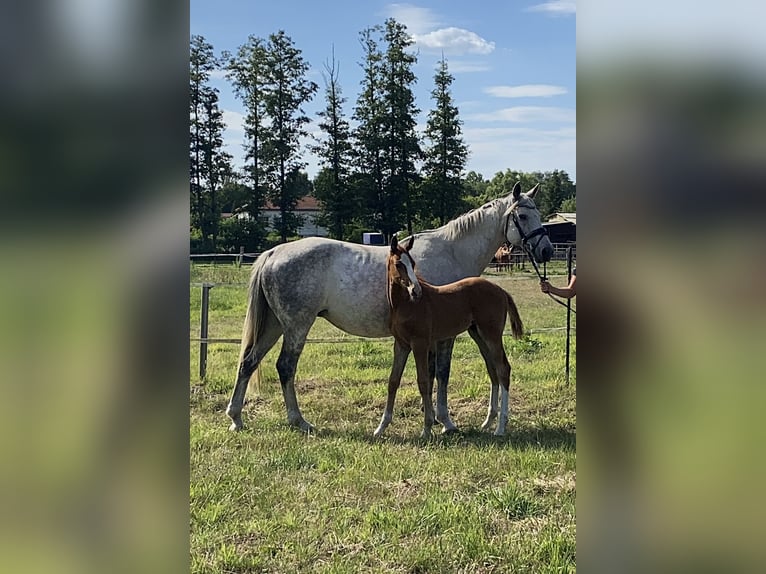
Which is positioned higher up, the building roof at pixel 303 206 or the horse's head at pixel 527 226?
the building roof at pixel 303 206

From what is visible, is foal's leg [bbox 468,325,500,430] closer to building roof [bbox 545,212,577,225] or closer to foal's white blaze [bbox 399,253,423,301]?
foal's white blaze [bbox 399,253,423,301]

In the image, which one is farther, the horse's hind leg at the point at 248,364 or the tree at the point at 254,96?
the tree at the point at 254,96

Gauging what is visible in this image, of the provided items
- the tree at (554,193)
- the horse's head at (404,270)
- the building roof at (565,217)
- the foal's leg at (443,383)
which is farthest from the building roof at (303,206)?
the horse's head at (404,270)

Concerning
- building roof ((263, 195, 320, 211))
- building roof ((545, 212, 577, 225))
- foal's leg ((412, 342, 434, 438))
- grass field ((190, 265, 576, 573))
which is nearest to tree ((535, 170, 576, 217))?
building roof ((545, 212, 577, 225))

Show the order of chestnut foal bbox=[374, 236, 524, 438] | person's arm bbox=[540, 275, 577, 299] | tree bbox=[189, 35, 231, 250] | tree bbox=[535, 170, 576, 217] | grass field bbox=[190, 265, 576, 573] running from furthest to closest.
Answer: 1. tree bbox=[535, 170, 576, 217]
2. tree bbox=[189, 35, 231, 250]
3. chestnut foal bbox=[374, 236, 524, 438]
4. person's arm bbox=[540, 275, 577, 299]
5. grass field bbox=[190, 265, 576, 573]

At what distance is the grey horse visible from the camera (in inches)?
216

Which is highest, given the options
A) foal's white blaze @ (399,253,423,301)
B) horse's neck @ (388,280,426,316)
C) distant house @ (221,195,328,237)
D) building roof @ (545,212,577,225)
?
distant house @ (221,195,328,237)

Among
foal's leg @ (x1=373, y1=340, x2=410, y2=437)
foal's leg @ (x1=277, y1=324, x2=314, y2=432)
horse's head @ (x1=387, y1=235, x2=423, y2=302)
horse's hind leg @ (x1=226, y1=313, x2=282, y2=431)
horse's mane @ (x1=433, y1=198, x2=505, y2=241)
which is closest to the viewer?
horse's head @ (x1=387, y1=235, x2=423, y2=302)

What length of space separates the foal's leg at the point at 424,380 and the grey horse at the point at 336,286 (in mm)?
326

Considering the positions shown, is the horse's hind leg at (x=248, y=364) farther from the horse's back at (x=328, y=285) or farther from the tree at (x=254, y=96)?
the tree at (x=254, y=96)

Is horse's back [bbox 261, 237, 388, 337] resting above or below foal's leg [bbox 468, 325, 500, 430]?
above

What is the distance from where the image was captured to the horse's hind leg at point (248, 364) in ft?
Result: 17.2
